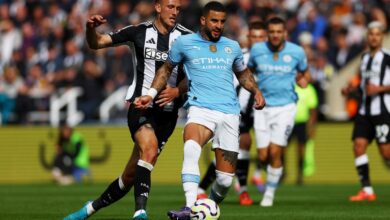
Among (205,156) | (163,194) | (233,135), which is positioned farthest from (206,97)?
(205,156)

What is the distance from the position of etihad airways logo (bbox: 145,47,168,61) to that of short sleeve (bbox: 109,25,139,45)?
22cm

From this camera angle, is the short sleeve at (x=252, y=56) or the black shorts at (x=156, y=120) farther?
the short sleeve at (x=252, y=56)

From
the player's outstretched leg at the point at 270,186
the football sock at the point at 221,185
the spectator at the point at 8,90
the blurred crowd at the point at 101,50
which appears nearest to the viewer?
the football sock at the point at 221,185

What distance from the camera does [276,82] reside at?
16.3 meters

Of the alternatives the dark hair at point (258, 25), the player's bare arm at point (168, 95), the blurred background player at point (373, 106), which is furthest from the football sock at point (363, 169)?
the player's bare arm at point (168, 95)

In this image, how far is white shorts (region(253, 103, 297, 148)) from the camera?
53.5ft

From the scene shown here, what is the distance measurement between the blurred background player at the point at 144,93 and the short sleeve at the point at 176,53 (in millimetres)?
297

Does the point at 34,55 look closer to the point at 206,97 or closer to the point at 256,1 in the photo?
the point at 256,1

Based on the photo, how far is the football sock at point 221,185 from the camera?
1210 cm

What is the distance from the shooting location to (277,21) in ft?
53.3

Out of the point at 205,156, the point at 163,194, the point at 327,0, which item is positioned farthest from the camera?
the point at 327,0

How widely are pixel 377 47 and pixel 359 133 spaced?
1380mm

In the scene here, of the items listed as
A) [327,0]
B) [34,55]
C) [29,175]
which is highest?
[327,0]

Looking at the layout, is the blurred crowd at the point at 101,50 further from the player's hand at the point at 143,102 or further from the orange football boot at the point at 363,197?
the player's hand at the point at 143,102
